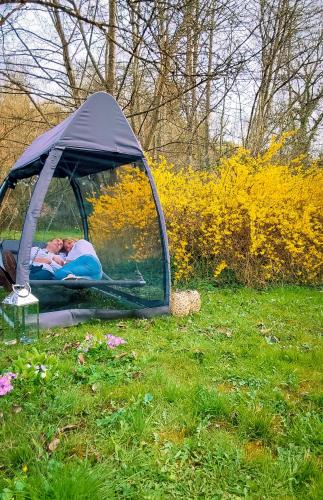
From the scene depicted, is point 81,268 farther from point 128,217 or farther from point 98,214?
point 98,214

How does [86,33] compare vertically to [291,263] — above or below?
above

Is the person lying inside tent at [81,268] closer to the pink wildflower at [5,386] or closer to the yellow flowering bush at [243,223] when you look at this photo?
the yellow flowering bush at [243,223]

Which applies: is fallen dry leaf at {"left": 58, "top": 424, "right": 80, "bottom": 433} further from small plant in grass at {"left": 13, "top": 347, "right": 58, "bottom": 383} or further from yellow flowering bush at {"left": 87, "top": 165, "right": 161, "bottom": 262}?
yellow flowering bush at {"left": 87, "top": 165, "right": 161, "bottom": 262}

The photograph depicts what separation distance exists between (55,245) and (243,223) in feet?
9.24

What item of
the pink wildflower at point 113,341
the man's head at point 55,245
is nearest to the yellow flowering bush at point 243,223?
the man's head at point 55,245

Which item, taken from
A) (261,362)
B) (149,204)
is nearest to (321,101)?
(149,204)

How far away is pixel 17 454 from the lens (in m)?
1.78

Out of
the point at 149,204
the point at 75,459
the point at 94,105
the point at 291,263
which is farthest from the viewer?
the point at 291,263

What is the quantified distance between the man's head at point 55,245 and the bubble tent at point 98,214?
88 millimetres

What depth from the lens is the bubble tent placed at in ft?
12.5

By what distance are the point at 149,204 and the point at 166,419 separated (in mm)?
2890

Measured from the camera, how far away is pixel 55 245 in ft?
17.0

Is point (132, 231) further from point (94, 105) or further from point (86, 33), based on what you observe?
point (86, 33)

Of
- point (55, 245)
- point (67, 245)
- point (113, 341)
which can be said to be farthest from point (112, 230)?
point (113, 341)
